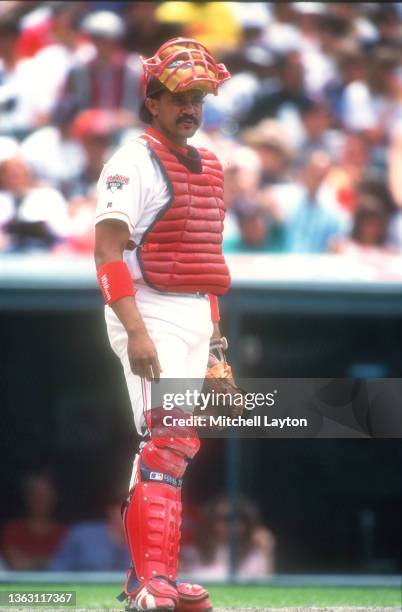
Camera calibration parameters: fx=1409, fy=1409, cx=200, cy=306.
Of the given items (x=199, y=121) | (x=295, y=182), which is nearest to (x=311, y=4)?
(x=295, y=182)

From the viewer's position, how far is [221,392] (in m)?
4.17

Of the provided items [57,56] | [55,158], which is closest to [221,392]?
[55,158]

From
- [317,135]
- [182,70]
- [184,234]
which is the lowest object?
[184,234]

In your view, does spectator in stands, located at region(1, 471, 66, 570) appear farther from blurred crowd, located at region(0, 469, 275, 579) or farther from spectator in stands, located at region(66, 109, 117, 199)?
spectator in stands, located at region(66, 109, 117, 199)

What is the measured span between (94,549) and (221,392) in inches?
173

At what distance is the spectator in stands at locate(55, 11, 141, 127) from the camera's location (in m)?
9.08

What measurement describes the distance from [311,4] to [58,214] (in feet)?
8.26

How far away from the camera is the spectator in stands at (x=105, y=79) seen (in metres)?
9.08

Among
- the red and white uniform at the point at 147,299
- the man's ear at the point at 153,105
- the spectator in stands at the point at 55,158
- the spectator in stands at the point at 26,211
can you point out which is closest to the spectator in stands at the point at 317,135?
the spectator in stands at the point at 55,158

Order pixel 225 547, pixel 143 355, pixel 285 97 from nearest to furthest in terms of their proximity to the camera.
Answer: pixel 143 355
pixel 225 547
pixel 285 97

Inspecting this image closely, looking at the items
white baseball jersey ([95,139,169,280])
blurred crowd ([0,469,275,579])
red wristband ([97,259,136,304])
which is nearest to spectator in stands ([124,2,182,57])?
blurred crowd ([0,469,275,579])

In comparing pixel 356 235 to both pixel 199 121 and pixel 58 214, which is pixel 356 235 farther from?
pixel 199 121

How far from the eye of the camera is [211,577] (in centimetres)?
800

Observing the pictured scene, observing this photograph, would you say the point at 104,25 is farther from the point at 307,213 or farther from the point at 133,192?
the point at 133,192
